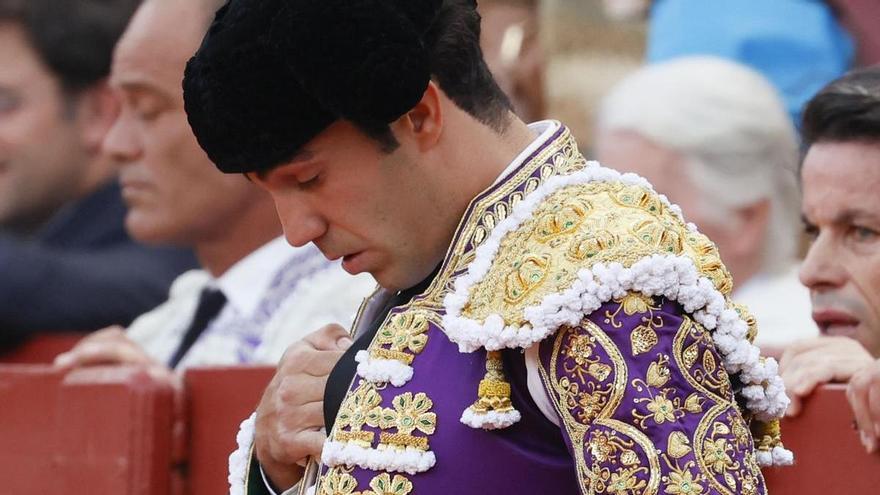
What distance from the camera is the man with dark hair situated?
1879mm

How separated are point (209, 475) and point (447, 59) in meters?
1.78

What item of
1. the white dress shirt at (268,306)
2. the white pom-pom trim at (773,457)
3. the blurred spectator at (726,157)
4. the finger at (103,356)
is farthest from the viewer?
the blurred spectator at (726,157)

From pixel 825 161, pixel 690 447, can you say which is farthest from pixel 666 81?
pixel 690 447

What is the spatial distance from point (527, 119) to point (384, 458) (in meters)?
3.31

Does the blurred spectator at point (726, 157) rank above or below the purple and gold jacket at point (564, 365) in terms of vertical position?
above

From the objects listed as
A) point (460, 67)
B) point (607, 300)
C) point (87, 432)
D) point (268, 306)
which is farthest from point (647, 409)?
point (268, 306)

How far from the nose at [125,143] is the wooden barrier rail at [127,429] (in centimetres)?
77

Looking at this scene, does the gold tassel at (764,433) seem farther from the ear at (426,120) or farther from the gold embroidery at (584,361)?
the ear at (426,120)

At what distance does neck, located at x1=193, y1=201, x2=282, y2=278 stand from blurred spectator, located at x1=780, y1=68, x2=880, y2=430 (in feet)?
5.72

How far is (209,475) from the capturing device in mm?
3668

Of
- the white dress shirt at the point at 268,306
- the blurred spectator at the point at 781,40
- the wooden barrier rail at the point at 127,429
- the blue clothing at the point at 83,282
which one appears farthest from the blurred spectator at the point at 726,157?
the blue clothing at the point at 83,282

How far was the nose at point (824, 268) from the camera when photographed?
293 centimetres

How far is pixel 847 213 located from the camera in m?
2.93

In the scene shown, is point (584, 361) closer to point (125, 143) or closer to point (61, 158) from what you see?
point (125, 143)
